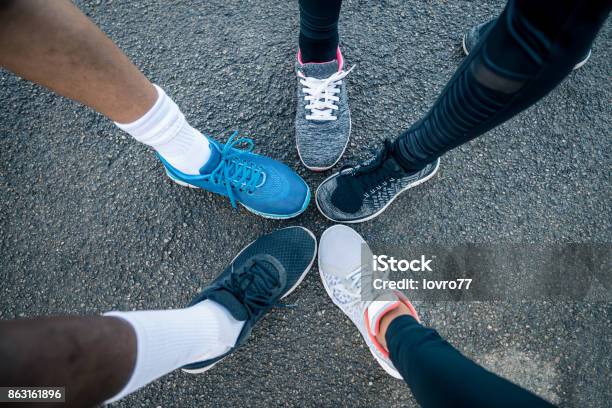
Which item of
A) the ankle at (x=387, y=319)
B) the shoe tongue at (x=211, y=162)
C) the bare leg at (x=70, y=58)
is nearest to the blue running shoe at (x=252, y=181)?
the shoe tongue at (x=211, y=162)

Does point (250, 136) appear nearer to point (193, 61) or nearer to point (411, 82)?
point (193, 61)

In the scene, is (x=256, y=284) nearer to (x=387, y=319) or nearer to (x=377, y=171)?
(x=387, y=319)

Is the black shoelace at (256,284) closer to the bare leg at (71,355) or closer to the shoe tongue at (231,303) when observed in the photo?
the shoe tongue at (231,303)

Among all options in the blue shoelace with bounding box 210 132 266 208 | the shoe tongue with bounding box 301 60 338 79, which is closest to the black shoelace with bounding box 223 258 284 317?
the blue shoelace with bounding box 210 132 266 208

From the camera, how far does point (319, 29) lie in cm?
128

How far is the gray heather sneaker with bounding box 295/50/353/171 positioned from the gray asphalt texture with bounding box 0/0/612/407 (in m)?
0.08

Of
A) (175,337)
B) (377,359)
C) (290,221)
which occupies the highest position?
(175,337)

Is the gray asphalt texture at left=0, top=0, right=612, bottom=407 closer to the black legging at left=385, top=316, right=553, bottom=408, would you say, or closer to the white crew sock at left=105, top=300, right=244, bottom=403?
the white crew sock at left=105, top=300, right=244, bottom=403

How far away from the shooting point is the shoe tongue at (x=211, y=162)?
1.29 m

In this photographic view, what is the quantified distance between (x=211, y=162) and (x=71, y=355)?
732 millimetres

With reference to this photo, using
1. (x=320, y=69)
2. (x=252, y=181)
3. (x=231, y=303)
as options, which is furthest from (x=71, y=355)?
(x=320, y=69)

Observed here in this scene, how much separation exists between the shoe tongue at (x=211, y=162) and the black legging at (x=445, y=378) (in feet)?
2.75

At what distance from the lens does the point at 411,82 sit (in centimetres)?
166

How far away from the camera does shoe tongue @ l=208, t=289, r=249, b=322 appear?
1.27m
